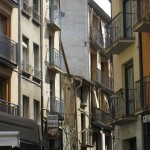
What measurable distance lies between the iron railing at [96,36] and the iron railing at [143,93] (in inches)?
952

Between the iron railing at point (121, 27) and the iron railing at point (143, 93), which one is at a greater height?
the iron railing at point (121, 27)

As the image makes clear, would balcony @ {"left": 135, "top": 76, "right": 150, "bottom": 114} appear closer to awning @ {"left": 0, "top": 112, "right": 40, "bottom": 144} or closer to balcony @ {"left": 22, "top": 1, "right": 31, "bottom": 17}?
awning @ {"left": 0, "top": 112, "right": 40, "bottom": 144}

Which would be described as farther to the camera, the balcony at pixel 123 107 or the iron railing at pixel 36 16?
the iron railing at pixel 36 16

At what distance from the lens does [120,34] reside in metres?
26.6

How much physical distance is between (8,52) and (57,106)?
942 cm

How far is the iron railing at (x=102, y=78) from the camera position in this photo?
1921 inches

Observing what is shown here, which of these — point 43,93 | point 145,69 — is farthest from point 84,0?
point 145,69

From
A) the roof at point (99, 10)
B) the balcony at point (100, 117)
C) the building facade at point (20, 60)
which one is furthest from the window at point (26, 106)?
the roof at point (99, 10)

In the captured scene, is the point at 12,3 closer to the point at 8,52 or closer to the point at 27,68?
the point at 8,52

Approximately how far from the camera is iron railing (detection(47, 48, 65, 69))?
39000mm

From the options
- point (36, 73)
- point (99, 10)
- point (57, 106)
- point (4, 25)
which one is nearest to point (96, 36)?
point (99, 10)

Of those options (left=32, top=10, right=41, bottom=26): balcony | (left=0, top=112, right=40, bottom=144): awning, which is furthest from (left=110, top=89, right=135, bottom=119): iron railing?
(left=32, top=10, right=41, bottom=26): balcony

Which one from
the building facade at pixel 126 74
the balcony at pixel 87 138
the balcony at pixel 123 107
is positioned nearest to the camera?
the building facade at pixel 126 74

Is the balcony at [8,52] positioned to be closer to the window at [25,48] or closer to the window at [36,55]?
the window at [25,48]
